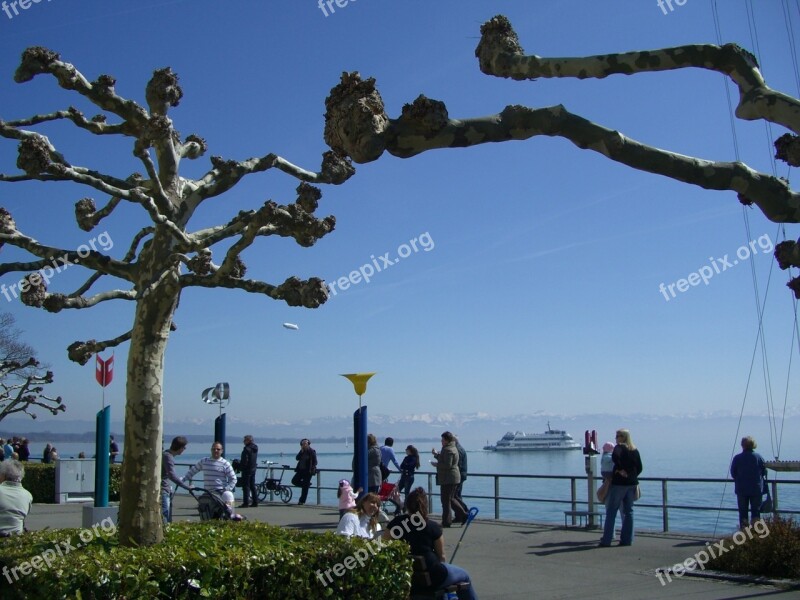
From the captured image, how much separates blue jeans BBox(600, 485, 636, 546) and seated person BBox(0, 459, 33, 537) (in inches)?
345

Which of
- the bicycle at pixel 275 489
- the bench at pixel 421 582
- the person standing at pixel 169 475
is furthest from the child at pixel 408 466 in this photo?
the bench at pixel 421 582

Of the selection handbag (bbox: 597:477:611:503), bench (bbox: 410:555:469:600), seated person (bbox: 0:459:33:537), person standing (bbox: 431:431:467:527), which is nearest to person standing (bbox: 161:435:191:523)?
seated person (bbox: 0:459:33:537)

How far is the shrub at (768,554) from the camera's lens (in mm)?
11047

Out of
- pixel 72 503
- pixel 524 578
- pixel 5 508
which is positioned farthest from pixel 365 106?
pixel 72 503

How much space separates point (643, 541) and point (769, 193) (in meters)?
11.4

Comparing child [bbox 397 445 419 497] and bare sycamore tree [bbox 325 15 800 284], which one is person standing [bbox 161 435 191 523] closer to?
child [bbox 397 445 419 497]

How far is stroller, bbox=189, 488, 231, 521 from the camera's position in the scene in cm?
1343

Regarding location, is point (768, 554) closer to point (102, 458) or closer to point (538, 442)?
point (102, 458)

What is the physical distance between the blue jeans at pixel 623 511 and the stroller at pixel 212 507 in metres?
6.03

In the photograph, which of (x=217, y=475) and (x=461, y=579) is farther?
(x=217, y=475)

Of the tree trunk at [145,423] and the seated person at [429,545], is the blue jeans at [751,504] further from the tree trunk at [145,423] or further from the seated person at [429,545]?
the tree trunk at [145,423]

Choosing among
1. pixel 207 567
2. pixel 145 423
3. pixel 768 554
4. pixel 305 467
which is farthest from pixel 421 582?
pixel 305 467

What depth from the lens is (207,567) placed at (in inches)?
286

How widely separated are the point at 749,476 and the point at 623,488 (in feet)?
6.93
